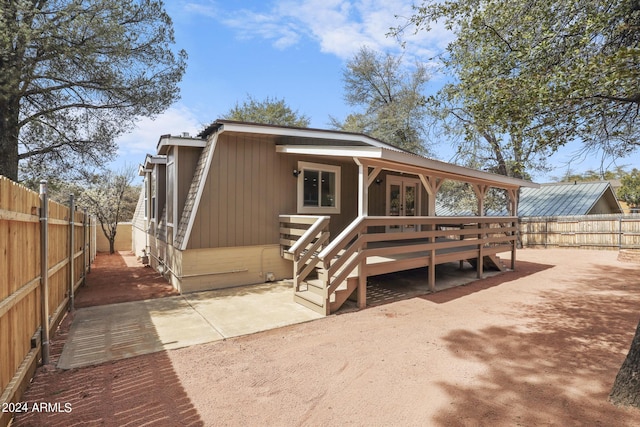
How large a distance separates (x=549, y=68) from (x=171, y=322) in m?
6.57

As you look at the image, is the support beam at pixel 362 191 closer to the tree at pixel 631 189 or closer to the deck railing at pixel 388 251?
the deck railing at pixel 388 251

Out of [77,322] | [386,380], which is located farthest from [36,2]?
[386,380]

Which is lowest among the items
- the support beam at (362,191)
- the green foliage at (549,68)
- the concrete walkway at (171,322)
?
the concrete walkway at (171,322)

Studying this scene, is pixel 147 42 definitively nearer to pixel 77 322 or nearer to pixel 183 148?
pixel 183 148

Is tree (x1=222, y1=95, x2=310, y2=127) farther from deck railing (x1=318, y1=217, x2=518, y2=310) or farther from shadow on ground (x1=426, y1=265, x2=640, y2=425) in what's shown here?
shadow on ground (x1=426, y1=265, x2=640, y2=425)

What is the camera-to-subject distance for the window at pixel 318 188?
8.02 metres

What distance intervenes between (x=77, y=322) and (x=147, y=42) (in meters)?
7.40

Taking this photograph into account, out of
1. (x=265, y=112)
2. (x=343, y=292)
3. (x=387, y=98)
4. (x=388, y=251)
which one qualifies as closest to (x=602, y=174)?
(x=388, y=251)

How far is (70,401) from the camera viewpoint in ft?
9.02

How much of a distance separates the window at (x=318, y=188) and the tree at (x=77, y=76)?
489 centimetres

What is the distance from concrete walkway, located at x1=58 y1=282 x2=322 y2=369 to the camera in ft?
12.6

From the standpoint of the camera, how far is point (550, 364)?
11.3 ft

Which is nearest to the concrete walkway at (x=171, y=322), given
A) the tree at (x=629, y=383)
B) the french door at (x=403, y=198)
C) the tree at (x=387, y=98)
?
the tree at (x=629, y=383)

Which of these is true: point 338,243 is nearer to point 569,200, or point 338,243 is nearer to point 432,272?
point 432,272
